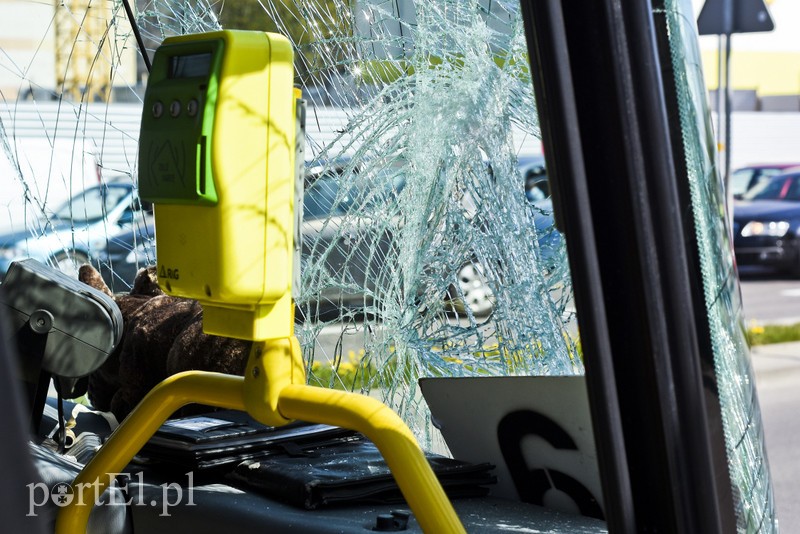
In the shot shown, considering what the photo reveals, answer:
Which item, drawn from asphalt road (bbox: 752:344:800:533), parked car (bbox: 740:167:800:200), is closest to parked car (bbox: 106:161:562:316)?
asphalt road (bbox: 752:344:800:533)

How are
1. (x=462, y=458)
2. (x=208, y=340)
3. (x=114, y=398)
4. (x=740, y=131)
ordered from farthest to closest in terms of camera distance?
(x=740, y=131), (x=114, y=398), (x=208, y=340), (x=462, y=458)

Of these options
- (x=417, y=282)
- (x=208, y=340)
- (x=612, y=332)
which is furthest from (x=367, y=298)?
(x=612, y=332)

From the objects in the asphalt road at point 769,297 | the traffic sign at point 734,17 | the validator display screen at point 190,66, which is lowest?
the asphalt road at point 769,297

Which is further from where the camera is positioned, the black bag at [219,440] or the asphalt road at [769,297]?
the asphalt road at [769,297]

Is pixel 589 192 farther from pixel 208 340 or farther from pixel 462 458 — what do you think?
pixel 208 340

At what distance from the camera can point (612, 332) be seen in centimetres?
103

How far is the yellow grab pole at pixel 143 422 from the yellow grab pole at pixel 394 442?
0.40 feet

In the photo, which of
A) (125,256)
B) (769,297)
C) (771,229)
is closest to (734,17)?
(125,256)

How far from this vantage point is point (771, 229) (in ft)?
39.5

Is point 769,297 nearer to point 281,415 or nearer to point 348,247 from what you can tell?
point 348,247

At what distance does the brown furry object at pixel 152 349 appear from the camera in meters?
1.95

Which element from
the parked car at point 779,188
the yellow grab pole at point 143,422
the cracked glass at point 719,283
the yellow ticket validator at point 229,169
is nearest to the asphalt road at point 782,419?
the cracked glass at point 719,283

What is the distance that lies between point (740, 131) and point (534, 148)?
50.8ft

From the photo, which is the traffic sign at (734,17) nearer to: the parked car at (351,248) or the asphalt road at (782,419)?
the parked car at (351,248)
